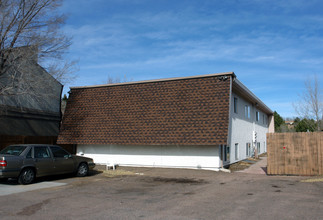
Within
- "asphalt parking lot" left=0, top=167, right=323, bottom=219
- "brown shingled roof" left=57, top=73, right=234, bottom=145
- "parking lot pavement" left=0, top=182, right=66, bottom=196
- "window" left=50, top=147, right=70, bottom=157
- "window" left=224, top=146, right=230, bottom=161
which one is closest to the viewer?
"asphalt parking lot" left=0, top=167, right=323, bottom=219

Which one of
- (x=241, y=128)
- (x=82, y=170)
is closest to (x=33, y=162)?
(x=82, y=170)

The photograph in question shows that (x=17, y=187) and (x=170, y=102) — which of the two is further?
(x=170, y=102)

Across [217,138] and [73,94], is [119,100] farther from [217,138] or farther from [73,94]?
[217,138]

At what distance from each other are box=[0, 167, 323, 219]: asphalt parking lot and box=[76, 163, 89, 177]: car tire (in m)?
0.91

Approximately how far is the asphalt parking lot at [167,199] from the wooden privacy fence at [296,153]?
1.69 metres

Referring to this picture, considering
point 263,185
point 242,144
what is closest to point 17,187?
point 263,185

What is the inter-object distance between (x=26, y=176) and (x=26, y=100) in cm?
944

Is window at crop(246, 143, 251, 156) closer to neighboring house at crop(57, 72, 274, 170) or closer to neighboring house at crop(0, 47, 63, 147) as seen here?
neighboring house at crop(57, 72, 274, 170)

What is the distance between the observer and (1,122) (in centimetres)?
1762

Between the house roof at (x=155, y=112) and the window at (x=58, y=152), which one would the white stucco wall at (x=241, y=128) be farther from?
the window at (x=58, y=152)

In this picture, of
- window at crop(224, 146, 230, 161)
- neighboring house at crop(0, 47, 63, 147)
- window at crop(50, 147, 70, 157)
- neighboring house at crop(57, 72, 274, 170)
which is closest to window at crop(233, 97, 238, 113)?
neighboring house at crop(57, 72, 274, 170)

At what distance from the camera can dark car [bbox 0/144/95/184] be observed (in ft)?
36.2

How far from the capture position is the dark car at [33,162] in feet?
36.2

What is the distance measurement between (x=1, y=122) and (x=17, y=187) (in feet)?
26.5
